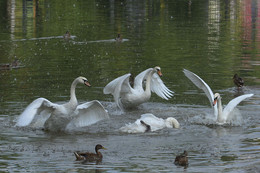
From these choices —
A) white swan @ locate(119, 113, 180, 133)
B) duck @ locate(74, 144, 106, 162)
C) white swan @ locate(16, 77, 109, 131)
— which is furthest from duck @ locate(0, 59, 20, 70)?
duck @ locate(74, 144, 106, 162)

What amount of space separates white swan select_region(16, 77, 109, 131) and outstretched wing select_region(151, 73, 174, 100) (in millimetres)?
3263

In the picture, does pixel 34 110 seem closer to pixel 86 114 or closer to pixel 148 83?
pixel 86 114

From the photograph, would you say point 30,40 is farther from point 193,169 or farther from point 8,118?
point 193,169

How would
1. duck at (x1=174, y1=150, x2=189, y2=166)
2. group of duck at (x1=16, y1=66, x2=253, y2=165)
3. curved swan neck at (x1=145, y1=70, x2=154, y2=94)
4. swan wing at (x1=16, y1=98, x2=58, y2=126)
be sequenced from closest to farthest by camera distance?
duck at (x1=174, y1=150, x2=189, y2=166)
swan wing at (x1=16, y1=98, x2=58, y2=126)
group of duck at (x1=16, y1=66, x2=253, y2=165)
curved swan neck at (x1=145, y1=70, x2=154, y2=94)

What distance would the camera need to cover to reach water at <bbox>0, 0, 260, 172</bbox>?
10.8m

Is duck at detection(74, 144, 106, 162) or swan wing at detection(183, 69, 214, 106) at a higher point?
swan wing at detection(183, 69, 214, 106)

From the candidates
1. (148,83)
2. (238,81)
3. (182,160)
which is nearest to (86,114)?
(148,83)

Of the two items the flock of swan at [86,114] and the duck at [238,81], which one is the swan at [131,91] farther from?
the duck at [238,81]

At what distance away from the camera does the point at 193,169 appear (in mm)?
9945

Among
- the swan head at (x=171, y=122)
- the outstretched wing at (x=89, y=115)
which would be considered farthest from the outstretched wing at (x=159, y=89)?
the outstretched wing at (x=89, y=115)

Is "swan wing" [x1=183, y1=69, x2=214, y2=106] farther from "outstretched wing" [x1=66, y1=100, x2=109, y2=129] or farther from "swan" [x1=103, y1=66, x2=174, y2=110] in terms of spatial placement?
"outstretched wing" [x1=66, y1=100, x2=109, y2=129]

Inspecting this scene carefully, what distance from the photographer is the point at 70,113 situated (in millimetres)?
12898

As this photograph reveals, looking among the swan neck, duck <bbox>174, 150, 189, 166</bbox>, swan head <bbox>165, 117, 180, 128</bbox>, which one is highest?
the swan neck

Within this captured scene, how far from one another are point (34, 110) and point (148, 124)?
246 cm
